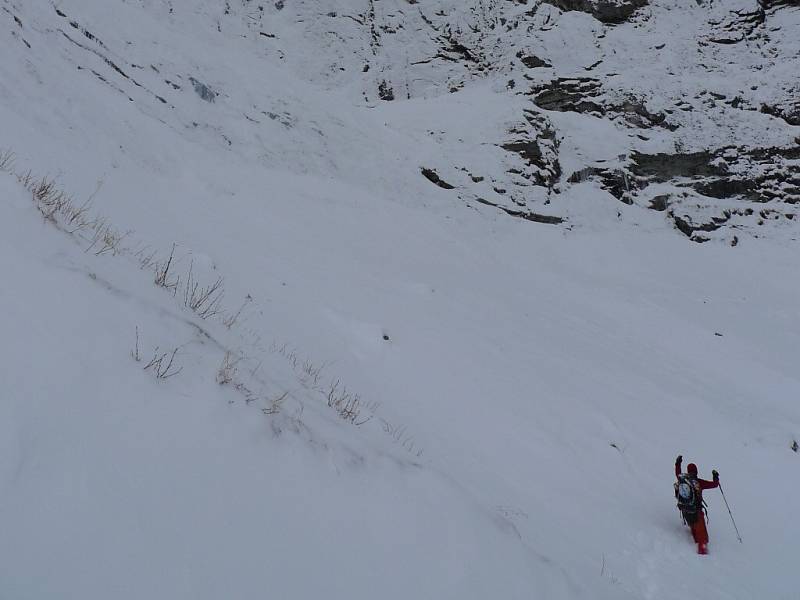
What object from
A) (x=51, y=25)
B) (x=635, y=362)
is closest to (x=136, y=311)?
(x=635, y=362)

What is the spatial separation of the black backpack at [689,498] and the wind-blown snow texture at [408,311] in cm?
27

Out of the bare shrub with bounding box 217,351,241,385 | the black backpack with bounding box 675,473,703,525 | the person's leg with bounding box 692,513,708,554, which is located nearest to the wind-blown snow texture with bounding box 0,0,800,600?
the bare shrub with bounding box 217,351,241,385

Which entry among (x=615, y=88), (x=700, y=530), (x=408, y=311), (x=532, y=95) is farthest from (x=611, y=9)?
(x=700, y=530)

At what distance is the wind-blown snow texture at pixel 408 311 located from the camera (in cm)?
180

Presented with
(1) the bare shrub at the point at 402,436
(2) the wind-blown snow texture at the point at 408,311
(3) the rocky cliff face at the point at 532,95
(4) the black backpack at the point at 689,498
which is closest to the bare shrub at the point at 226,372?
(2) the wind-blown snow texture at the point at 408,311

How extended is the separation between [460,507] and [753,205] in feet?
68.0

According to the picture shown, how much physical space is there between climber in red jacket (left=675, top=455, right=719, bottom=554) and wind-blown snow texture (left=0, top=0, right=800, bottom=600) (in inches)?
6.5

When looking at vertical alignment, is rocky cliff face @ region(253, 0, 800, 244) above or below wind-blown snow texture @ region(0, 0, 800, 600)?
above

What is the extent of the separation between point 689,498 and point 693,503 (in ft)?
0.19

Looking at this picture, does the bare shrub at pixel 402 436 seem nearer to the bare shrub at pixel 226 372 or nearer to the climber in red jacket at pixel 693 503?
the bare shrub at pixel 226 372

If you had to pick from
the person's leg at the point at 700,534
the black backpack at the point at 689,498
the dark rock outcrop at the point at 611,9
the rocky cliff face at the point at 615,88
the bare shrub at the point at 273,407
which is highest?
the dark rock outcrop at the point at 611,9

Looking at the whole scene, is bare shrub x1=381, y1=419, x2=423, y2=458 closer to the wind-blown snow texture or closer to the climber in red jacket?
the wind-blown snow texture

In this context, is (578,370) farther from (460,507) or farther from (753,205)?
(753,205)

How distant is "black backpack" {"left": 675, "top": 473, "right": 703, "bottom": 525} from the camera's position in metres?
5.45
